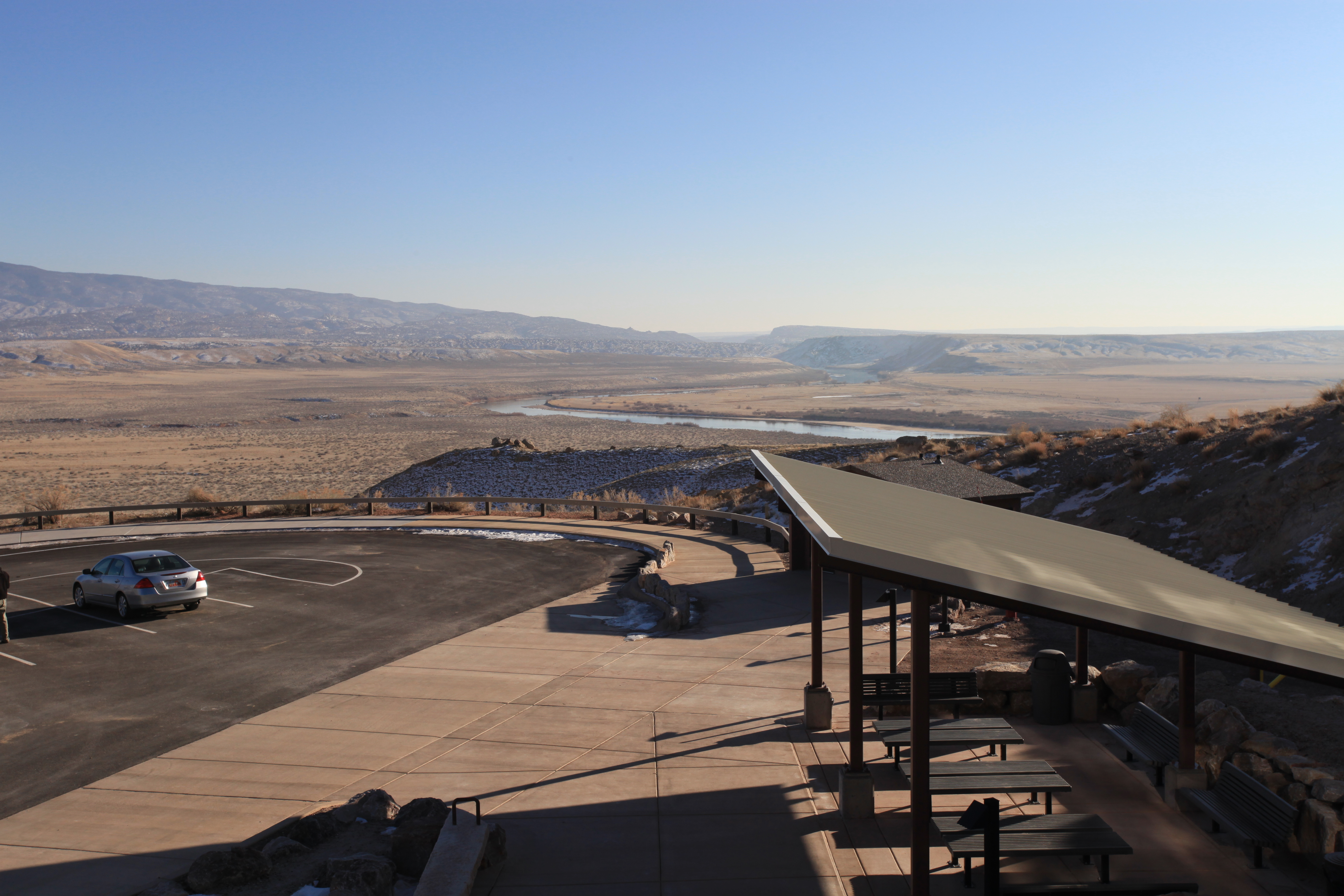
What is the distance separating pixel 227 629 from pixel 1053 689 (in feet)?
47.4

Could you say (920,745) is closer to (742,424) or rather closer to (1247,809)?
(1247,809)

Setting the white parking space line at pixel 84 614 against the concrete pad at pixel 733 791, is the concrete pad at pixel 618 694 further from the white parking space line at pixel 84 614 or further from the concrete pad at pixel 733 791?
the white parking space line at pixel 84 614

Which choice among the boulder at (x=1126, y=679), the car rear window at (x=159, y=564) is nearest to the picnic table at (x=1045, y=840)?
the boulder at (x=1126, y=679)

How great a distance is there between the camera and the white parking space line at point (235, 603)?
62.1 feet

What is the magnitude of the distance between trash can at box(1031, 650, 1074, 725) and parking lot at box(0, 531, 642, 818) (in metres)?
9.89

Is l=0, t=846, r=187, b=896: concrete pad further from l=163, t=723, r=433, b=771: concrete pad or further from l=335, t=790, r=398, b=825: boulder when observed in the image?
l=163, t=723, r=433, b=771: concrete pad

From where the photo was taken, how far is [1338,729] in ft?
29.5

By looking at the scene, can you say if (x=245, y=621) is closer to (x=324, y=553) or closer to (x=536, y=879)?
(x=324, y=553)

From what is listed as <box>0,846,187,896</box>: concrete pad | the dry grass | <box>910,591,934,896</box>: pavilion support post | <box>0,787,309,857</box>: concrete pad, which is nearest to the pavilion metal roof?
<box>910,591,934,896</box>: pavilion support post

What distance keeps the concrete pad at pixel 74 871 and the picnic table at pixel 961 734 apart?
6770 millimetres

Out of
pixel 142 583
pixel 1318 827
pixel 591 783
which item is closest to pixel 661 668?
pixel 591 783

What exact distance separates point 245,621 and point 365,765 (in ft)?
29.3

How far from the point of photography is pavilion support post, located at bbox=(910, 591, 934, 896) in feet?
21.6

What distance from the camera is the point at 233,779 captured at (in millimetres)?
10055
